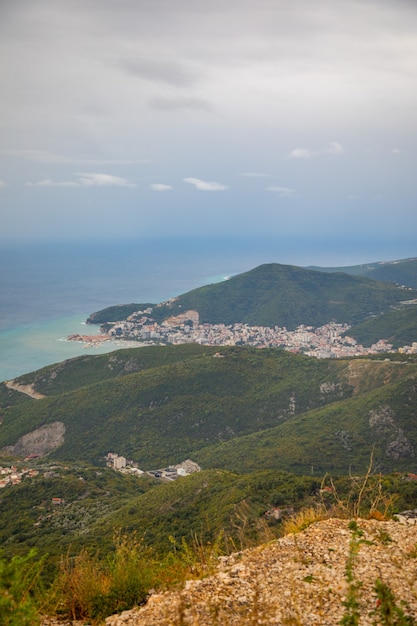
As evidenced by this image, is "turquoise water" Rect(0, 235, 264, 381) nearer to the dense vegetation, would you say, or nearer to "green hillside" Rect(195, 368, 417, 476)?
the dense vegetation

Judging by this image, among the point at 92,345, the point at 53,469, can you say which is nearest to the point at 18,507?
the point at 53,469

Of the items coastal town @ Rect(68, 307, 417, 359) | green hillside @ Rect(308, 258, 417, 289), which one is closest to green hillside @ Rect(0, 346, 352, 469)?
coastal town @ Rect(68, 307, 417, 359)

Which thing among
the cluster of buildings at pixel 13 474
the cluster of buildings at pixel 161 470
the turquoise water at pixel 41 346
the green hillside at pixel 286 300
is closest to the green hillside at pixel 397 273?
the green hillside at pixel 286 300

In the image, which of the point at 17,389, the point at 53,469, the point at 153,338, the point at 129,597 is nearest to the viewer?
the point at 129,597

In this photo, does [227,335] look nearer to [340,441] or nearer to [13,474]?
[340,441]

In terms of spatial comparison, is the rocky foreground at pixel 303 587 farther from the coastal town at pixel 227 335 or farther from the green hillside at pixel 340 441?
the coastal town at pixel 227 335

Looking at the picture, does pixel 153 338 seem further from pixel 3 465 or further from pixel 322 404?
pixel 3 465
